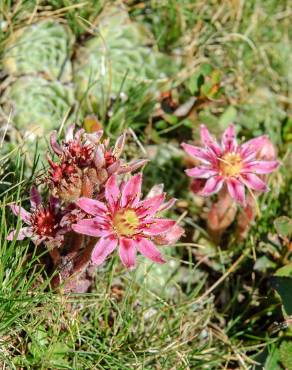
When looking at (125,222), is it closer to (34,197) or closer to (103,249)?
(103,249)

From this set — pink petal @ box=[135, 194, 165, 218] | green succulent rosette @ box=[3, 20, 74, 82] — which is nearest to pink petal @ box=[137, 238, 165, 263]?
pink petal @ box=[135, 194, 165, 218]

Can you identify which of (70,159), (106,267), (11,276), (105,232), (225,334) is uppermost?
(70,159)

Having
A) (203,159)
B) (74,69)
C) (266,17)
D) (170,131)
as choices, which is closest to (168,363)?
(203,159)

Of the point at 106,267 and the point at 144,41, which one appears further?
the point at 144,41

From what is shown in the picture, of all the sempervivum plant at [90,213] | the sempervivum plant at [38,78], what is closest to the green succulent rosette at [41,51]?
the sempervivum plant at [38,78]

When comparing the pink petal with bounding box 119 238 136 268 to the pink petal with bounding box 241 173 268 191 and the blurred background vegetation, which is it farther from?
the pink petal with bounding box 241 173 268 191

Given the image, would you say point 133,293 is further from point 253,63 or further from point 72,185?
point 253,63

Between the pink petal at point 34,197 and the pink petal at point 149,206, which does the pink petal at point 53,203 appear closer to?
the pink petal at point 34,197
